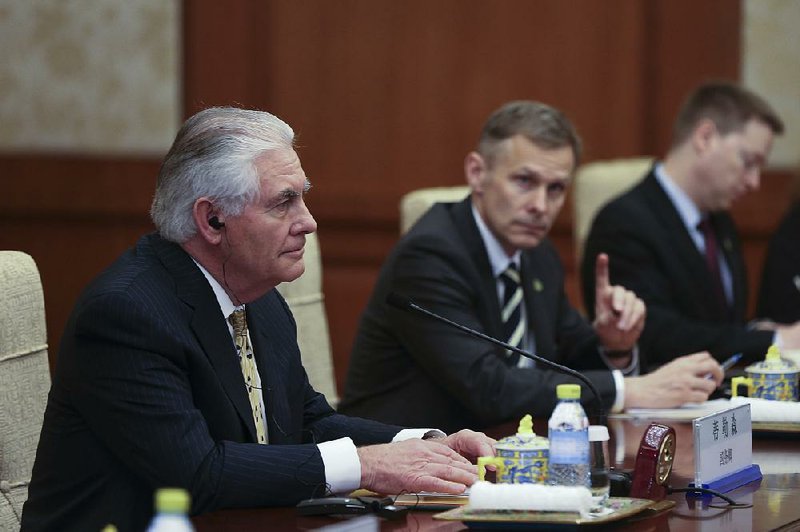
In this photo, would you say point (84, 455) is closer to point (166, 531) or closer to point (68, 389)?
point (68, 389)

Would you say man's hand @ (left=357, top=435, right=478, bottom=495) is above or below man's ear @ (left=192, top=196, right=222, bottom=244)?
below

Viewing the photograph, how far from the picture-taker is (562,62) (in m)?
5.67

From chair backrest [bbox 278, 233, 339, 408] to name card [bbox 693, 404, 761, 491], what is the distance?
1254mm

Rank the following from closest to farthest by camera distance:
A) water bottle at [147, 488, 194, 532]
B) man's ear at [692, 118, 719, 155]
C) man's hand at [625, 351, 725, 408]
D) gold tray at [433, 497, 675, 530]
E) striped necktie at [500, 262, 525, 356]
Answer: water bottle at [147, 488, 194, 532], gold tray at [433, 497, 675, 530], man's hand at [625, 351, 725, 408], striped necktie at [500, 262, 525, 356], man's ear at [692, 118, 719, 155]

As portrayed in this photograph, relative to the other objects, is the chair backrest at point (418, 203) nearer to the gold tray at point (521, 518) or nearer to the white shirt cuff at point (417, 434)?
the white shirt cuff at point (417, 434)

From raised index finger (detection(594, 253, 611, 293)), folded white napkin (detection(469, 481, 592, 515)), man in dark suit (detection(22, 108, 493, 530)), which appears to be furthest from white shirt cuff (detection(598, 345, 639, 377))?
folded white napkin (detection(469, 481, 592, 515))

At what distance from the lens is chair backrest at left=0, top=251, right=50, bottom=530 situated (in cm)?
239

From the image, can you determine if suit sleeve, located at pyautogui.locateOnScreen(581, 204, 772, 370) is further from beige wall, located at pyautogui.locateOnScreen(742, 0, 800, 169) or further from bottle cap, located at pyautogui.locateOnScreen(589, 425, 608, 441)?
bottle cap, located at pyautogui.locateOnScreen(589, 425, 608, 441)

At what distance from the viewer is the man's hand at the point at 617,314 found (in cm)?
345

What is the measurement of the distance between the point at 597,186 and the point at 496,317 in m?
1.67

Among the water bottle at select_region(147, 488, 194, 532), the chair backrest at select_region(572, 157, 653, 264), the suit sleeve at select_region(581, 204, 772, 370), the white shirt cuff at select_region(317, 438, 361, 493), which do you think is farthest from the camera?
the chair backrest at select_region(572, 157, 653, 264)

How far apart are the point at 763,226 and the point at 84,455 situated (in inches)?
167

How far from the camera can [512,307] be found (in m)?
3.54

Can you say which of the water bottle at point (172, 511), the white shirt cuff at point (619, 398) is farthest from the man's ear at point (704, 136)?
the water bottle at point (172, 511)
